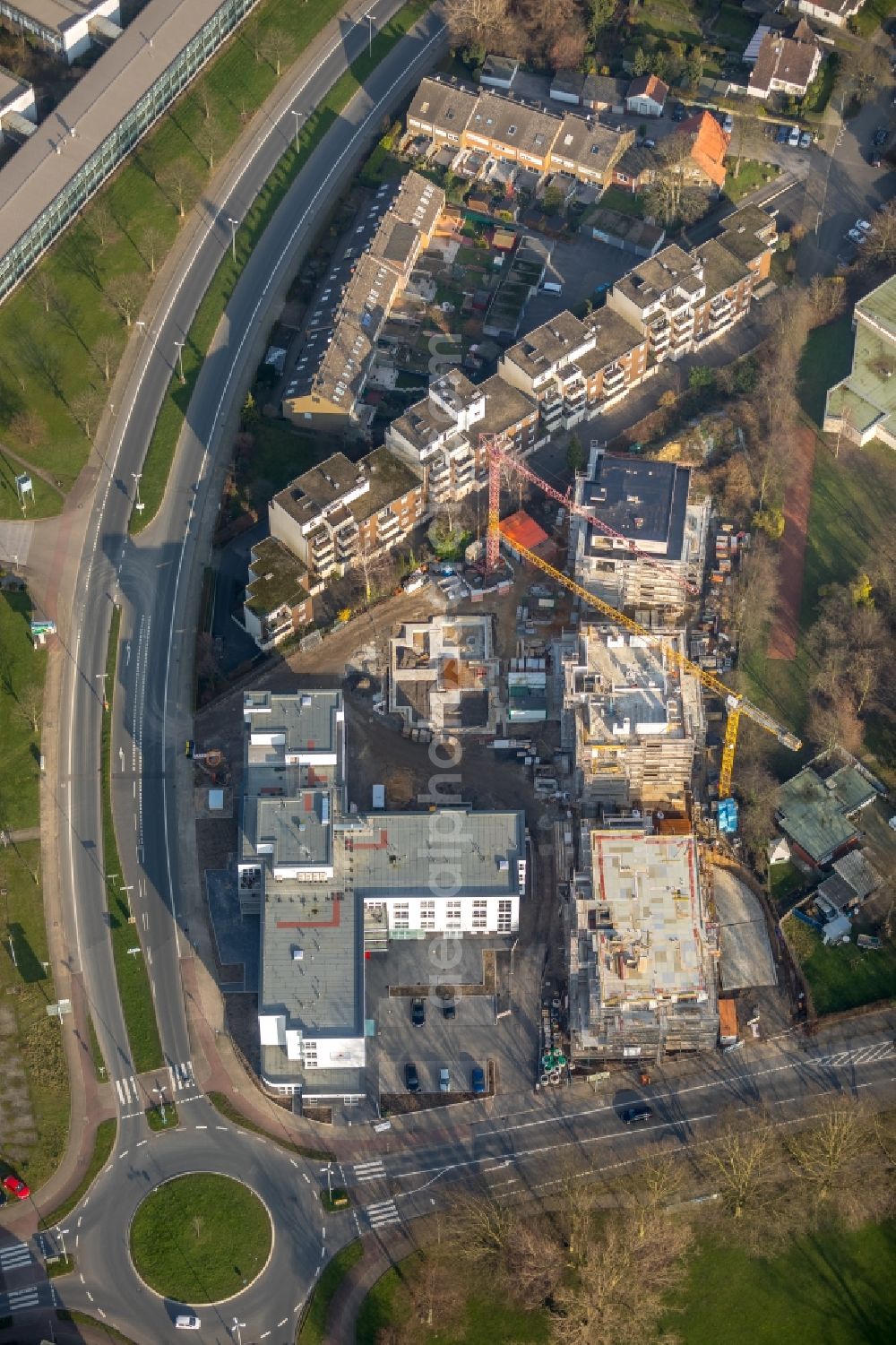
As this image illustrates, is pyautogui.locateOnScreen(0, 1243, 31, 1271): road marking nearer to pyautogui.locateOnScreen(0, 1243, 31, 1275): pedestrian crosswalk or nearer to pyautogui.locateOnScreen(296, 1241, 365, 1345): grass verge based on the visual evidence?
pyautogui.locateOnScreen(0, 1243, 31, 1275): pedestrian crosswalk

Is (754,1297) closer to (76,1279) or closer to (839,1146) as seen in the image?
(839,1146)

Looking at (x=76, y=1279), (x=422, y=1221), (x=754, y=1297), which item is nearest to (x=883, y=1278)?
(x=754, y=1297)

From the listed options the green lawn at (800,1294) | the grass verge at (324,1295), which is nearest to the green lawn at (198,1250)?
the grass verge at (324,1295)

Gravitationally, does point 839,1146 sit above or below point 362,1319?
above

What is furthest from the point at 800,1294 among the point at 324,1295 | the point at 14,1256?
the point at 14,1256

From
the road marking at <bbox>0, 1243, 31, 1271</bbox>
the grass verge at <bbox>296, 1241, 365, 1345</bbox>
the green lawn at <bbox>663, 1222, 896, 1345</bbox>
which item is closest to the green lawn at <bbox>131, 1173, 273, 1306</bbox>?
the grass verge at <bbox>296, 1241, 365, 1345</bbox>

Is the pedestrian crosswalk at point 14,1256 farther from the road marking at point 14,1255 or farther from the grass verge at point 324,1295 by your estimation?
the grass verge at point 324,1295

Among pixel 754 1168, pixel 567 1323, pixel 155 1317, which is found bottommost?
pixel 155 1317

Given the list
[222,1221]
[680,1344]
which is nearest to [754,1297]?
[680,1344]
